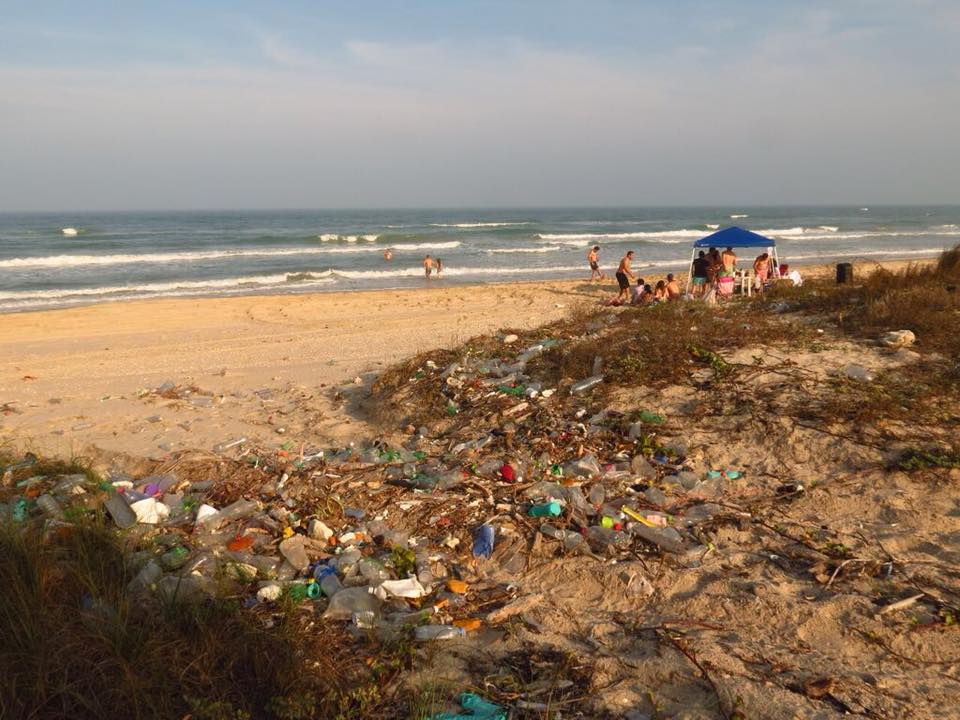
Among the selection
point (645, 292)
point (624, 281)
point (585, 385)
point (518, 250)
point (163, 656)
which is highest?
point (518, 250)

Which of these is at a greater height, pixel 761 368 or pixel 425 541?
pixel 761 368

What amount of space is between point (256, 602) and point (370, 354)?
642cm

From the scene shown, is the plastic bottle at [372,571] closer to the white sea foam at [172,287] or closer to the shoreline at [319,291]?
the shoreline at [319,291]

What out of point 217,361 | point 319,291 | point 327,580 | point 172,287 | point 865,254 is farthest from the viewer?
point 865,254

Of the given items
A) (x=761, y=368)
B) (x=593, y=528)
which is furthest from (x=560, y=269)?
(x=593, y=528)

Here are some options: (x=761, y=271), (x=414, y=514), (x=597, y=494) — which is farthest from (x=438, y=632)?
(x=761, y=271)

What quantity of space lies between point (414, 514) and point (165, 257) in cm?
2876

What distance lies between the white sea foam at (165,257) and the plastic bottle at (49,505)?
2562 centimetres

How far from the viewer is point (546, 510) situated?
4.03m

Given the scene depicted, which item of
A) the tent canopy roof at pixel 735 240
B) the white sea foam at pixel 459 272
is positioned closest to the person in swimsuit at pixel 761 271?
the tent canopy roof at pixel 735 240

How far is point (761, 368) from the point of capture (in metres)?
5.54

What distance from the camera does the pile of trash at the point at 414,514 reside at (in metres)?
3.38

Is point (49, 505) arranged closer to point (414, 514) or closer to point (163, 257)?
point (414, 514)

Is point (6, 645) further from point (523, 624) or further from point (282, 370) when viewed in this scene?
point (282, 370)
